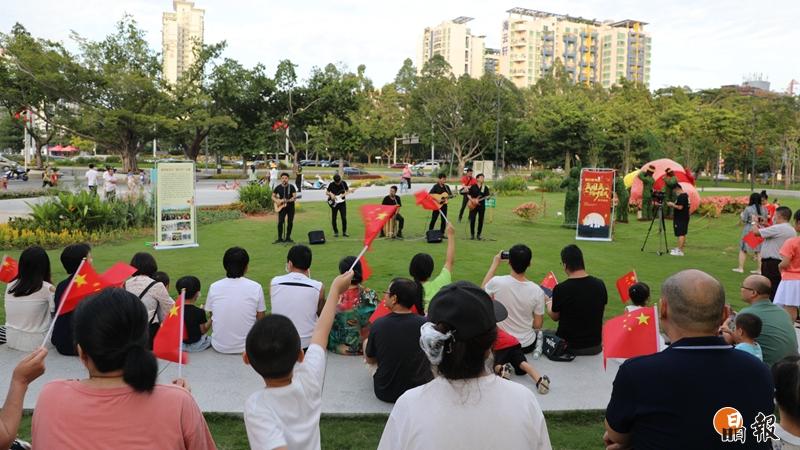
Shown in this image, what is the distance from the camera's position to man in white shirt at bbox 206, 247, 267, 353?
638 centimetres

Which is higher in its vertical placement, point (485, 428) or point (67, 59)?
point (67, 59)

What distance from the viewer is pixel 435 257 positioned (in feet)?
42.6

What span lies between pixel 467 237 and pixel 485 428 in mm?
14215

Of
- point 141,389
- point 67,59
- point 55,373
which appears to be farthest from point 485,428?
point 67,59

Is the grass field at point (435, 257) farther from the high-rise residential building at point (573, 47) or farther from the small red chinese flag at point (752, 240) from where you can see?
the high-rise residential building at point (573, 47)

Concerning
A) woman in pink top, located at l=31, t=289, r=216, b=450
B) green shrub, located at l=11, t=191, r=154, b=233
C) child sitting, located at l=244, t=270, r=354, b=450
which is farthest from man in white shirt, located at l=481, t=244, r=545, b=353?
green shrub, located at l=11, t=191, r=154, b=233

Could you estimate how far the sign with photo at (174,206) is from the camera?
44.8 ft

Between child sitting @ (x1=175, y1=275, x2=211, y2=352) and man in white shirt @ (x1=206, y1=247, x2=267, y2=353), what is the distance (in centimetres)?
16

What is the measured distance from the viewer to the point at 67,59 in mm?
37312

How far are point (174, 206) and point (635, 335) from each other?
37.8ft

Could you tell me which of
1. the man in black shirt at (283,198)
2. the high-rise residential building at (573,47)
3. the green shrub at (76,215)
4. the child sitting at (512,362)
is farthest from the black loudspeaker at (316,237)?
the high-rise residential building at (573,47)

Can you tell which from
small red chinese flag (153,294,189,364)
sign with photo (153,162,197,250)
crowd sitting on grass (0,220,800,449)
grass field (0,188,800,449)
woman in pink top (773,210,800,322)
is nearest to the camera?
crowd sitting on grass (0,220,800,449)

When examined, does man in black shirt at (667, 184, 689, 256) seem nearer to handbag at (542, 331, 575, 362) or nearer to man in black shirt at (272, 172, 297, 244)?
handbag at (542, 331, 575, 362)

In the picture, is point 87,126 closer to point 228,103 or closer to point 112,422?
point 228,103
